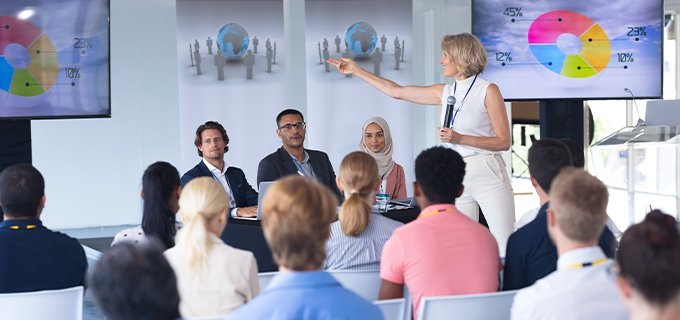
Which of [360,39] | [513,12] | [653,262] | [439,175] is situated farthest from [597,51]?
[653,262]

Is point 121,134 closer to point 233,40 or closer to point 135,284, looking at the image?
point 233,40

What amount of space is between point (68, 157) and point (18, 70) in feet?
7.26

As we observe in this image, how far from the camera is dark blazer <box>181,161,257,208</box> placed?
5109 mm

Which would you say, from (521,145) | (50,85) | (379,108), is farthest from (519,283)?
(521,145)

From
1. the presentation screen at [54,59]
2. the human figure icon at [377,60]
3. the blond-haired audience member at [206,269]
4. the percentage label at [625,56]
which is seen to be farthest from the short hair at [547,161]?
the human figure icon at [377,60]

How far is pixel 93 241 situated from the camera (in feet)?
26.6

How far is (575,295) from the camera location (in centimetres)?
214

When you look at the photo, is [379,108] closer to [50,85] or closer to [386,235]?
[50,85]

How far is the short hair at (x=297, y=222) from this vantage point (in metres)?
1.79

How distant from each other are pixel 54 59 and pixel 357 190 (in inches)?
135

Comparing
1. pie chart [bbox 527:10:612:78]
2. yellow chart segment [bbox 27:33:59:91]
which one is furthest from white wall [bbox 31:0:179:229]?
pie chart [bbox 527:10:612:78]

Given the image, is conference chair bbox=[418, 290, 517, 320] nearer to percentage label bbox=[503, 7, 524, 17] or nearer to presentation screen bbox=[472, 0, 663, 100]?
presentation screen bbox=[472, 0, 663, 100]

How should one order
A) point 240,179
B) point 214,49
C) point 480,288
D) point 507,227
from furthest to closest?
point 214,49
point 240,179
point 507,227
point 480,288

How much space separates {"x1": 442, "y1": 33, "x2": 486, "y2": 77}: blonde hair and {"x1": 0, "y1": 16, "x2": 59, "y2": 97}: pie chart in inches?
115
